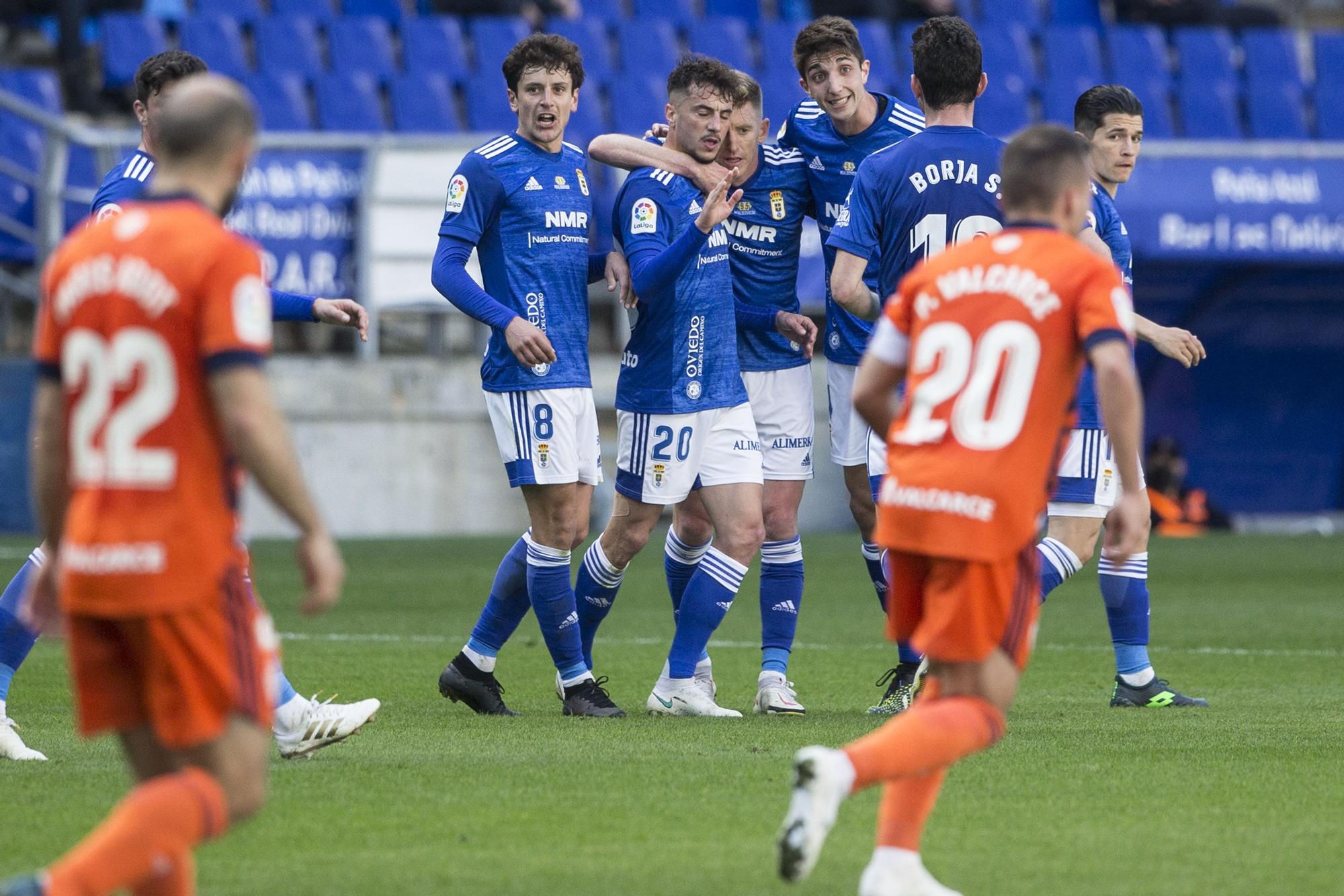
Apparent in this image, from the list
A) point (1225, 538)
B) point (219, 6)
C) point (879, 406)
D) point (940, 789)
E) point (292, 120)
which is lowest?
point (1225, 538)

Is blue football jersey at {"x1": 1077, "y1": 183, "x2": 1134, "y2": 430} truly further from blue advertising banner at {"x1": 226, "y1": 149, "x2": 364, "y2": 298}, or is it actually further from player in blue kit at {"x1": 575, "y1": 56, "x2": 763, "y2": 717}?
blue advertising banner at {"x1": 226, "y1": 149, "x2": 364, "y2": 298}

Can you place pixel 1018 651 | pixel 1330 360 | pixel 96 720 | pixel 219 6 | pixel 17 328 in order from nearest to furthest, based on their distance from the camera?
pixel 96 720 < pixel 1018 651 < pixel 17 328 < pixel 219 6 < pixel 1330 360

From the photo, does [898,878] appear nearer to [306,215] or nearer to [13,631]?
[13,631]

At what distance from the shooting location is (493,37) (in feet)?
59.9

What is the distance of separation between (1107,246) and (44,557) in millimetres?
3634

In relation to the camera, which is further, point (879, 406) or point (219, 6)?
point (219, 6)

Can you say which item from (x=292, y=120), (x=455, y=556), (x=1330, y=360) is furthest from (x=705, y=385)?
(x=1330, y=360)

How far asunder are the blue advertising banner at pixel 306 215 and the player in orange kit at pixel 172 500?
12.9 metres

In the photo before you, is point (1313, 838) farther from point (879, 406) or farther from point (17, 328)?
point (17, 328)

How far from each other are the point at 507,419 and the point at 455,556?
8208 millimetres

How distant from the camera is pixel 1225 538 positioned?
57.1ft

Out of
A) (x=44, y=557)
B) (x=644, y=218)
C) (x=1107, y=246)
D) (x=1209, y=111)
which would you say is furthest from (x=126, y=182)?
(x=1209, y=111)

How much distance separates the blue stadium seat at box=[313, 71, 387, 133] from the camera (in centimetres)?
1759

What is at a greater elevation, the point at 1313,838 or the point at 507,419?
the point at 507,419
